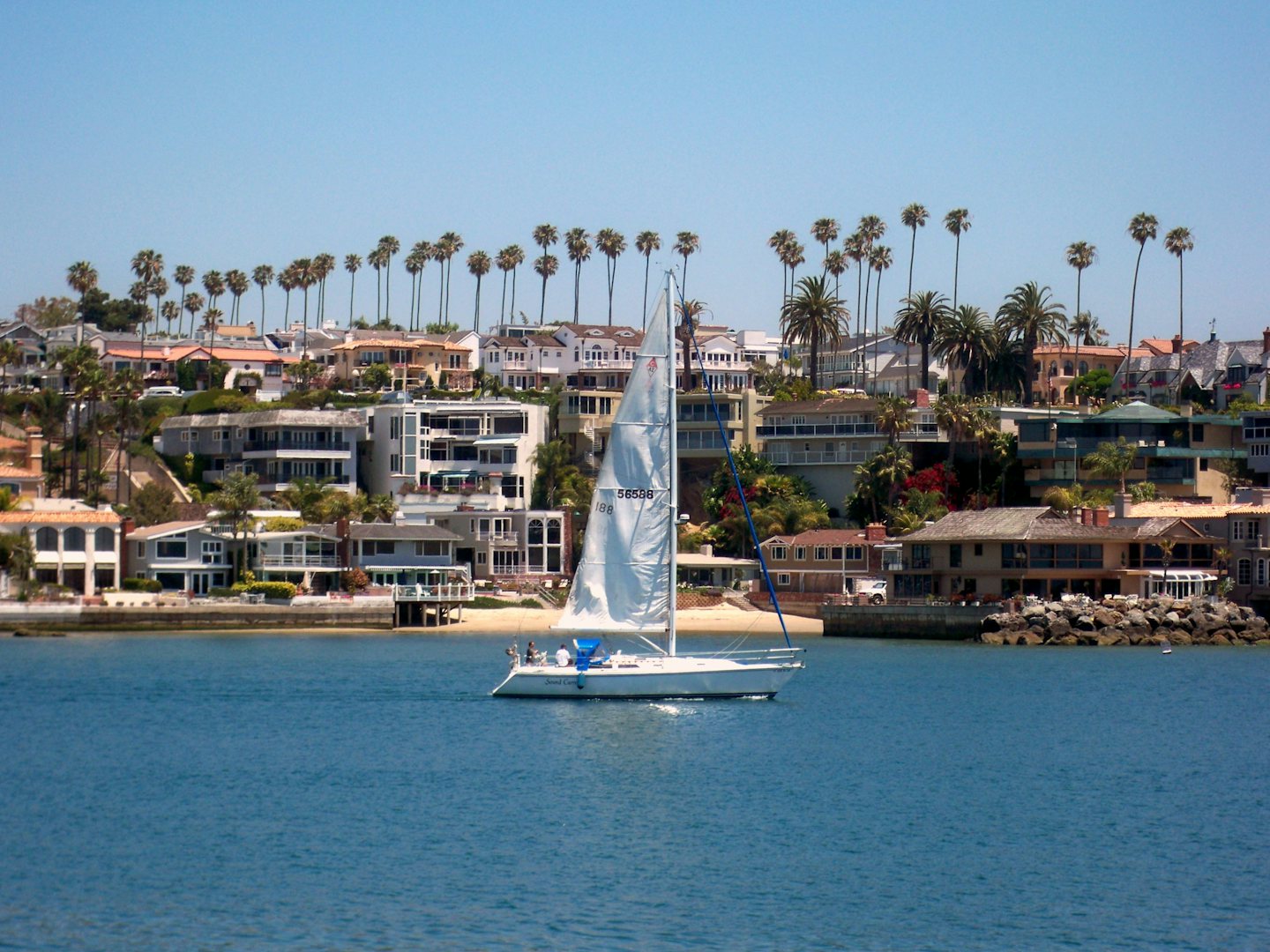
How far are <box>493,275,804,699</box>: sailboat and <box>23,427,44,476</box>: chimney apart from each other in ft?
219

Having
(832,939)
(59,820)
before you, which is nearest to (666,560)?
(59,820)

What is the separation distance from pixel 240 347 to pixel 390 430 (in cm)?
5290

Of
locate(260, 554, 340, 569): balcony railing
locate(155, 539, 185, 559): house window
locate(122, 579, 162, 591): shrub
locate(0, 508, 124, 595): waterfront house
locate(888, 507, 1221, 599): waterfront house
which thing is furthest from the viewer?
locate(155, 539, 185, 559): house window

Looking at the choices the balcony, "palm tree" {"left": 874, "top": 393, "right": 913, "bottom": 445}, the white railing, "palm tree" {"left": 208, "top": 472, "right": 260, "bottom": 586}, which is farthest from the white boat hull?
the balcony

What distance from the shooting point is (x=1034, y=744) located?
54594 mm

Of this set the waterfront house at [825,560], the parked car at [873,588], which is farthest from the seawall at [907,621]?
the waterfront house at [825,560]

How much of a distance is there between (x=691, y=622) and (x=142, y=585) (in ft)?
96.6

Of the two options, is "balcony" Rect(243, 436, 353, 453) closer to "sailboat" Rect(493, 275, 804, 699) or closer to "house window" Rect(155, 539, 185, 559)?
"house window" Rect(155, 539, 185, 559)

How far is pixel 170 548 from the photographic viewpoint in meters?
105

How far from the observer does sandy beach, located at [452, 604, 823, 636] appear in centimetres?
9738

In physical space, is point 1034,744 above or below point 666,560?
below

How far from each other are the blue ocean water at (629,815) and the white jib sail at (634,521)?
9.59ft

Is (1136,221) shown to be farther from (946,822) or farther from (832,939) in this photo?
(832,939)

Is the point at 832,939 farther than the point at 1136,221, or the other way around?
the point at 1136,221
